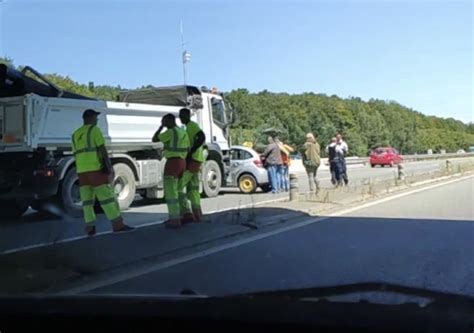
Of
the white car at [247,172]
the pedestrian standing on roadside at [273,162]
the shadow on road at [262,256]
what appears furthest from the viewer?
the white car at [247,172]

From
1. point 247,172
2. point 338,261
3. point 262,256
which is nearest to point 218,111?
point 247,172

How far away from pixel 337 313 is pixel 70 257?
5.75 meters

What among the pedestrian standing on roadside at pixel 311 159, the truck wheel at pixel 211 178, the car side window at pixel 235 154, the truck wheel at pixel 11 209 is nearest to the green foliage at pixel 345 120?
the car side window at pixel 235 154

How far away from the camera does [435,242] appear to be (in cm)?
944

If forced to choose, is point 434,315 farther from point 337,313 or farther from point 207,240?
point 207,240

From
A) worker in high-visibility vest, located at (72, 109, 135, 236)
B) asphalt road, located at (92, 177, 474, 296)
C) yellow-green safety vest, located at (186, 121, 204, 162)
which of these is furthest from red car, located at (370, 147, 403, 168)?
worker in high-visibility vest, located at (72, 109, 135, 236)

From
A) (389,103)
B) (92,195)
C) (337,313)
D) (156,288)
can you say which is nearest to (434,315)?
(337,313)

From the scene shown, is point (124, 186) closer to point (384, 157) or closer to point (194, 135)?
point (194, 135)

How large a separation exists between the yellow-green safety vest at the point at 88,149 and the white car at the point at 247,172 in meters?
10.3

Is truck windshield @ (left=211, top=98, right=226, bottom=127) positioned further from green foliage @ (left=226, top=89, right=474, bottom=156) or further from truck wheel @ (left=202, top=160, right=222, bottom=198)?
green foliage @ (left=226, top=89, right=474, bottom=156)

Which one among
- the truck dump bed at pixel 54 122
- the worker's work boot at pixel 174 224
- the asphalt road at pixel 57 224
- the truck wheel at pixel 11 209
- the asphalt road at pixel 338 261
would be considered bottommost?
the asphalt road at pixel 338 261

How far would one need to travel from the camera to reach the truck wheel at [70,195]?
503 inches

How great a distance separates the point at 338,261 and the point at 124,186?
25.0 feet

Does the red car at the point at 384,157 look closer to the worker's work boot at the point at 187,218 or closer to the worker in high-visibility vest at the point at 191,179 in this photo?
the worker in high-visibility vest at the point at 191,179
